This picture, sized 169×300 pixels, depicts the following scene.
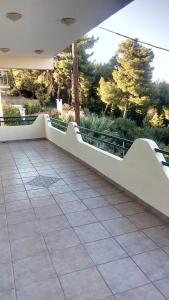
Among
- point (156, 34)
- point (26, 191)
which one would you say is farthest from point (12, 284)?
point (156, 34)

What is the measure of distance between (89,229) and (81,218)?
27 cm

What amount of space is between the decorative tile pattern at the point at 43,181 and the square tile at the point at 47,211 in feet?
2.62

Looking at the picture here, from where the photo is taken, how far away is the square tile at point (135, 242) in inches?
93.0

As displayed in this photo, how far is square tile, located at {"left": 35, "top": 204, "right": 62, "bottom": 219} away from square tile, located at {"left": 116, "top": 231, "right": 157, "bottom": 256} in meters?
0.89

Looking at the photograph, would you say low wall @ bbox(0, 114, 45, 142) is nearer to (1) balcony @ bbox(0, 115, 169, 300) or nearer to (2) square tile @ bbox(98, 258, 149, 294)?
(1) balcony @ bbox(0, 115, 169, 300)

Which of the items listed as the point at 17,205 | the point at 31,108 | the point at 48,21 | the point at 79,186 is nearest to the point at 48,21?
the point at 48,21

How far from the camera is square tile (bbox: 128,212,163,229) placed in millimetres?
2795

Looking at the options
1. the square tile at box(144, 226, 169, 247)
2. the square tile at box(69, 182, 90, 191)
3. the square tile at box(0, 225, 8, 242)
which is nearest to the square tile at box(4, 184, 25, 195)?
the square tile at box(69, 182, 90, 191)

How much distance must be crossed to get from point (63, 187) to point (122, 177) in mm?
914

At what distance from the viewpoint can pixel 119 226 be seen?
9.15 feet

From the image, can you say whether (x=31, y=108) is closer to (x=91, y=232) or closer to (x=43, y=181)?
(x=43, y=181)

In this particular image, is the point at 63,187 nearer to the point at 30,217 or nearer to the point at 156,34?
the point at 30,217

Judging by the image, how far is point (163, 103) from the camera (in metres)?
17.9

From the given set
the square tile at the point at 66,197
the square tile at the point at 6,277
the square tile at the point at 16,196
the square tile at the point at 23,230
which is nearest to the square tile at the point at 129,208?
the square tile at the point at 66,197
